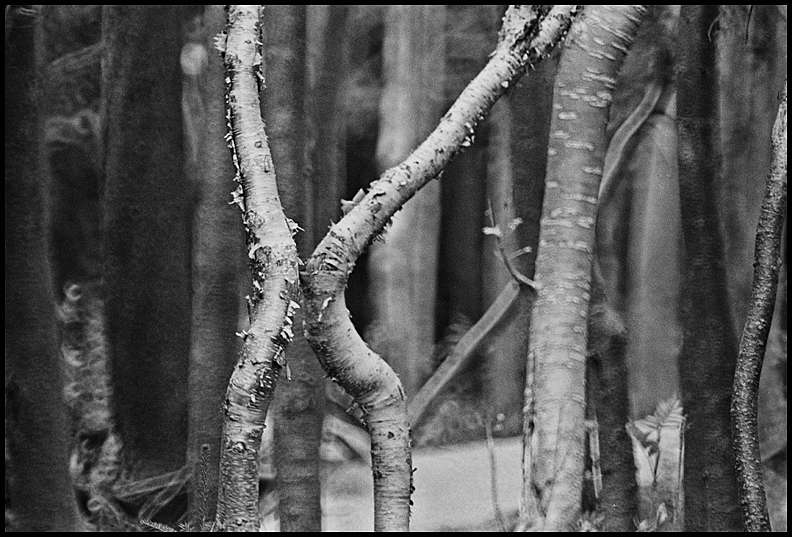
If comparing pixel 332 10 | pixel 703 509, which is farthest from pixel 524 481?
pixel 332 10

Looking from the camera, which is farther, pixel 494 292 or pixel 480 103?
pixel 494 292

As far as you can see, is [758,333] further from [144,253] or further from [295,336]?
[144,253]

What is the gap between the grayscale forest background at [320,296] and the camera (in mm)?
3895

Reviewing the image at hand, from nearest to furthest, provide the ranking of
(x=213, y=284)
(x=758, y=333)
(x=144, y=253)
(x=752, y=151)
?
(x=758, y=333), (x=213, y=284), (x=144, y=253), (x=752, y=151)

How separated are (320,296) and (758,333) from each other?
1876 millimetres

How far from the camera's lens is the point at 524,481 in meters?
3.83

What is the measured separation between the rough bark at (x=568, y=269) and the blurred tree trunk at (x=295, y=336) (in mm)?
1399

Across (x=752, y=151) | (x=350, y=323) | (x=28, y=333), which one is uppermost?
(x=752, y=151)

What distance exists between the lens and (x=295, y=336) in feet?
16.1

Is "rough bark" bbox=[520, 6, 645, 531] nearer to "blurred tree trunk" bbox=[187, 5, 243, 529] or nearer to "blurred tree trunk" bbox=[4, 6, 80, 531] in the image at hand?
"blurred tree trunk" bbox=[187, 5, 243, 529]

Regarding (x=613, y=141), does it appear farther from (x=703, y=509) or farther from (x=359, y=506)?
(x=359, y=506)

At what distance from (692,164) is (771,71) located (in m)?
4.24

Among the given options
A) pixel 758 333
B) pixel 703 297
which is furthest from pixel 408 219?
pixel 758 333

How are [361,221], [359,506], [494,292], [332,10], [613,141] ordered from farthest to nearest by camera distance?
[494,292] → [332,10] → [359,506] → [613,141] → [361,221]
